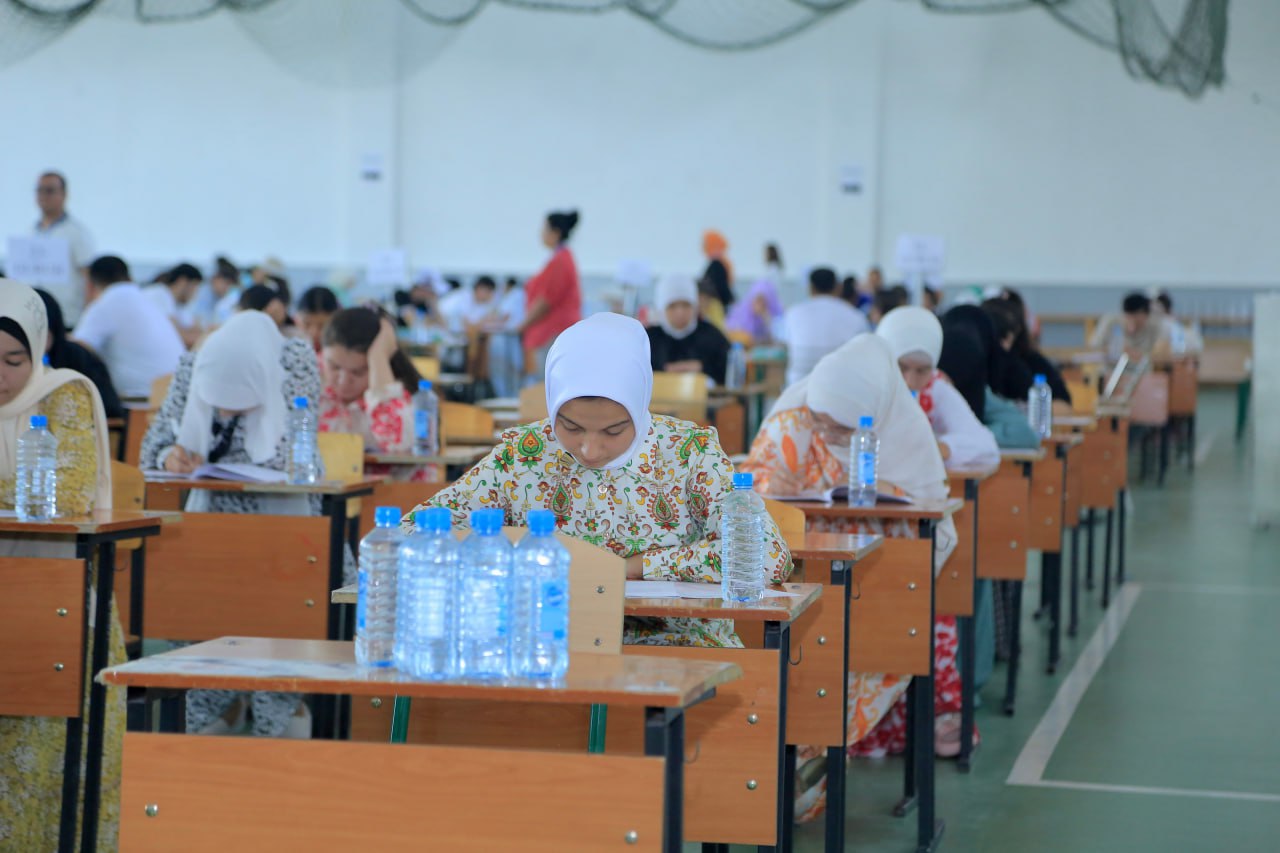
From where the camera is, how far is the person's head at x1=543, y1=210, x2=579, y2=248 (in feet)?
30.7

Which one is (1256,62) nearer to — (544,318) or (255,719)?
(544,318)

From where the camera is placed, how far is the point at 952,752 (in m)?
4.48

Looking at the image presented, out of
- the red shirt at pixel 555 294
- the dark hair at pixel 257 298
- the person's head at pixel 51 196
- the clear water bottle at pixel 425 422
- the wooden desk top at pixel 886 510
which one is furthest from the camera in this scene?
the red shirt at pixel 555 294

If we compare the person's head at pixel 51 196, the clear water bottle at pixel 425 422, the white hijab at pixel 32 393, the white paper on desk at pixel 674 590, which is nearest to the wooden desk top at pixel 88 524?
the white hijab at pixel 32 393

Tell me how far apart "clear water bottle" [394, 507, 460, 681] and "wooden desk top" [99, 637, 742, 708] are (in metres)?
0.04

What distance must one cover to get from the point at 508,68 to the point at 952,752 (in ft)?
48.1

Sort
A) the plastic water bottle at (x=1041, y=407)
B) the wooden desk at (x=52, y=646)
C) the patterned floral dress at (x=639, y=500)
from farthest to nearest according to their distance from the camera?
the plastic water bottle at (x=1041, y=407), the wooden desk at (x=52, y=646), the patterned floral dress at (x=639, y=500)

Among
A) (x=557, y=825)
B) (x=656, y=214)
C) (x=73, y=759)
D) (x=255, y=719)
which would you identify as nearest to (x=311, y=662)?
(x=557, y=825)

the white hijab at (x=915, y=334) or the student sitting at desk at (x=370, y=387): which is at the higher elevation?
the white hijab at (x=915, y=334)

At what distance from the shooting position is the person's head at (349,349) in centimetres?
533

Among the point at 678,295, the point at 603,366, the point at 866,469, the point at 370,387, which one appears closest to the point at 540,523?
the point at 603,366

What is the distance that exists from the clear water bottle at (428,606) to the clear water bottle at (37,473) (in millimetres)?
1483

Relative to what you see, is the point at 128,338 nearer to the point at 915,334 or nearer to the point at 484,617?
the point at 915,334

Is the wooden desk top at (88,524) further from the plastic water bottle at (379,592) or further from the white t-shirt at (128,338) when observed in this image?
the white t-shirt at (128,338)
